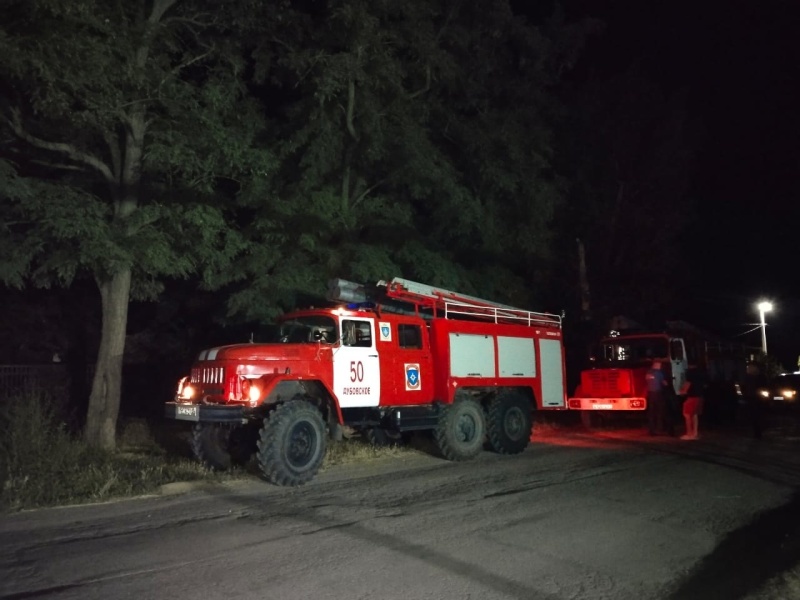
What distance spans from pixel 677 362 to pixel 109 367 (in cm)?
1304

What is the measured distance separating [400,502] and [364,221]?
827 centimetres

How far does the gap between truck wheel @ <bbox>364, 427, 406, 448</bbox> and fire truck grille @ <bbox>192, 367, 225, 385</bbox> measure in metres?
3.56

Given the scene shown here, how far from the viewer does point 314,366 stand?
1095 centimetres

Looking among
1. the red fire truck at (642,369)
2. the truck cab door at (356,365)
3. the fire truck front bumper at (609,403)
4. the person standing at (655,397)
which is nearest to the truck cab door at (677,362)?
the red fire truck at (642,369)

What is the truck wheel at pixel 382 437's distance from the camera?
13.5m

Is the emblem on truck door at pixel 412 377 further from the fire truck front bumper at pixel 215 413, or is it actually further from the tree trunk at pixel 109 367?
the tree trunk at pixel 109 367

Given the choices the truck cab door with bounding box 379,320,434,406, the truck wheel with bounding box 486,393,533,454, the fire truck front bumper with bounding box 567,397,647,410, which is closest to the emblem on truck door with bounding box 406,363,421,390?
the truck cab door with bounding box 379,320,434,406

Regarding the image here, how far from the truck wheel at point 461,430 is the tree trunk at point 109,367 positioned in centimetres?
582

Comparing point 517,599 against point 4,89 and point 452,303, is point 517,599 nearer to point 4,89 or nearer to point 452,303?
point 452,303

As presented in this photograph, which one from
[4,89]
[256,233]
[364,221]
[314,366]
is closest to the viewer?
[314,366]

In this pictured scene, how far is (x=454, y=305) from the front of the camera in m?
13.6

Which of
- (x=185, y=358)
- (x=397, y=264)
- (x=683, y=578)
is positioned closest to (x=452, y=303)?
(x=397, y=264)

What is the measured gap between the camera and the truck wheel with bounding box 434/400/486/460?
12586 millimetres

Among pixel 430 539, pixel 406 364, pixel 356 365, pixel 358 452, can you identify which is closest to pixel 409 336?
pixel 406 364
